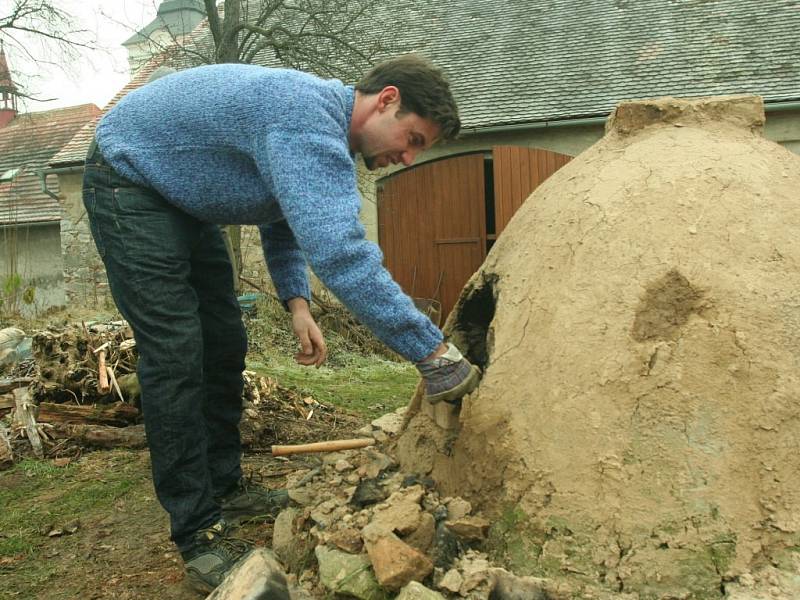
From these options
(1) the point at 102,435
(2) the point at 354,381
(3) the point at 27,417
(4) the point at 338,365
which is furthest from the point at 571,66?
(3) the point at 27,417

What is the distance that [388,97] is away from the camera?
2.35 metres

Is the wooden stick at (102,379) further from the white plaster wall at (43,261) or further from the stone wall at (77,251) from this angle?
the white plaster wall at (43,261)

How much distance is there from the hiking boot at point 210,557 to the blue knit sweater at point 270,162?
38.6 inches

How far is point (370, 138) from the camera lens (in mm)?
2420

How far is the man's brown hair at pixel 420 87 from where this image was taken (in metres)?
2.32

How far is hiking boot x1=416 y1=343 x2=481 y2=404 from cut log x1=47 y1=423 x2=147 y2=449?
2825mm

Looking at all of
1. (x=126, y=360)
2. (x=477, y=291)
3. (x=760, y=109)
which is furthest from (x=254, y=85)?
(x=126, y=360)

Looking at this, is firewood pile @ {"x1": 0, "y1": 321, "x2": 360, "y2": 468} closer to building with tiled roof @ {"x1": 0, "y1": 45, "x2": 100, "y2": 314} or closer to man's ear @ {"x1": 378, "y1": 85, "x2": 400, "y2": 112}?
man's ear @ {"x1": 378, "y1": 85, "x2": 400, "y2": 112}

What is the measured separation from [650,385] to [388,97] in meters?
1.13

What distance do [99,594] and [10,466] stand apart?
202 centimetres

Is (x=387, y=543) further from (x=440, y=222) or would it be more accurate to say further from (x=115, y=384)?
(x=440, y=222)

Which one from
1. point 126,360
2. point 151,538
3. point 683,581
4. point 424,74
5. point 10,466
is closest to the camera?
point 683,581

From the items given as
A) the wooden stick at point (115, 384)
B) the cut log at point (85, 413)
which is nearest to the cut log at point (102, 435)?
the cut log at point (85, 413)

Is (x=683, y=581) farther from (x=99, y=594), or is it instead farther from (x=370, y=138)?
(x=99, y=594)
